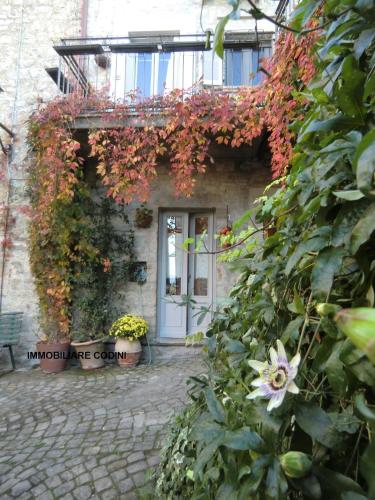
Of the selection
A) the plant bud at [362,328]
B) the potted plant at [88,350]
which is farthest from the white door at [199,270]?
the plant bud at [362,328]

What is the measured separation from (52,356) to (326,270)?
194 inches

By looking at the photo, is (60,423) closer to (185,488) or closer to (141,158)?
(185,488)

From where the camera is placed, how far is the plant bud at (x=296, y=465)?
449 mm

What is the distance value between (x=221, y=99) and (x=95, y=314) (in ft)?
11.3

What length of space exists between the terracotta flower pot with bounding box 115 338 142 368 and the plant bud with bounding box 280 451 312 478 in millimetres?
4573

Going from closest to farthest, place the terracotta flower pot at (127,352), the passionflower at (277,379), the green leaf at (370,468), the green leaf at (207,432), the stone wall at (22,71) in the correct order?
the green leaf at (370,468), the passionflower at (277,379), the green leaf at (207,432), the terracotta flower pot at (127,352), the stone wall at (22,71)

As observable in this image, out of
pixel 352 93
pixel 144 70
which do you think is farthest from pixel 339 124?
pixel 144 70

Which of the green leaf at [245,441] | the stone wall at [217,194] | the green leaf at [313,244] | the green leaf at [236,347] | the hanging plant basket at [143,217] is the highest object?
the stone wall at [217,194]

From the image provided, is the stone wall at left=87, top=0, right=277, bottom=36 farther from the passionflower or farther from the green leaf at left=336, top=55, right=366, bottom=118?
the passionflower

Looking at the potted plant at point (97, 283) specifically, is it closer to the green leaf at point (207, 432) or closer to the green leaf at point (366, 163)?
the green leaf at point (207, 432)

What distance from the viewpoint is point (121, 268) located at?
5324mm

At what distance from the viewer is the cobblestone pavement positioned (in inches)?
85.8

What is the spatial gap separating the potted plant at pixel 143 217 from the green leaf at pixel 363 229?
5.01 m

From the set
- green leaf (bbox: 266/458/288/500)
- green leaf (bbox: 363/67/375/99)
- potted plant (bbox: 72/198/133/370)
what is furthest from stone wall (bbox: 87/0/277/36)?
green leaf (bbox: 266/458/288/500)
